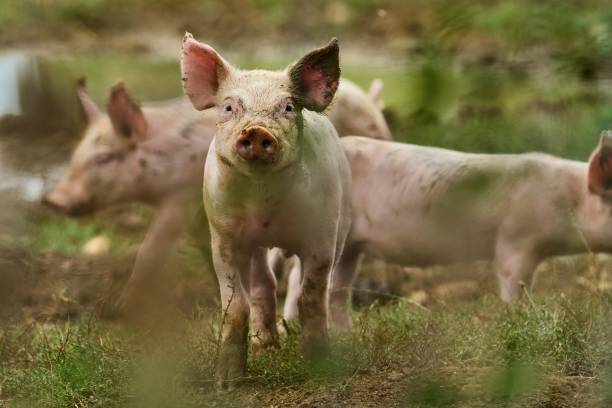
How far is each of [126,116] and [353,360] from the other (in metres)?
2.36

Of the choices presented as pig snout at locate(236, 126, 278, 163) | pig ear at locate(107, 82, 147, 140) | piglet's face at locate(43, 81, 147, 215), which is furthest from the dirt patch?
pig snout at locate(236, 126, 278, 163)

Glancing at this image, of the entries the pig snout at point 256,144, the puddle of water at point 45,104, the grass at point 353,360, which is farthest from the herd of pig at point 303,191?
the puddle of water at point 45,104

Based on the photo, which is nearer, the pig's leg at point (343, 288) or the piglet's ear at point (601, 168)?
the piglet's ear at point (601, 168)

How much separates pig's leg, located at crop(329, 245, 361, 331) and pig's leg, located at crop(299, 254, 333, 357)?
0.71m

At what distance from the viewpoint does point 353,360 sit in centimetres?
281

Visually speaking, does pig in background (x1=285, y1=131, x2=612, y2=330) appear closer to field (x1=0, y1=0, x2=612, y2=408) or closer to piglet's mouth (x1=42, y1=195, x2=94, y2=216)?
field (x1=0, y1=0, x2=612, y2=408)

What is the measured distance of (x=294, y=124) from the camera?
265cm

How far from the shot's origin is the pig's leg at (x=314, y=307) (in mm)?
2928

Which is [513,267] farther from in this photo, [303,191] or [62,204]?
[62,204]

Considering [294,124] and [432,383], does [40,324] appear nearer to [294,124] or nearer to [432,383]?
[294,124]

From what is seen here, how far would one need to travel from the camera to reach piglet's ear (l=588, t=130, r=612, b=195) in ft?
11.9

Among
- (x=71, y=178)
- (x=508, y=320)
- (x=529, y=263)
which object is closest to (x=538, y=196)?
(x=529, y=263)

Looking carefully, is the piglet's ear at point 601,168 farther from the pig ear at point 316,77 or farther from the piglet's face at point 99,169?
the piglet's face at point 99,169

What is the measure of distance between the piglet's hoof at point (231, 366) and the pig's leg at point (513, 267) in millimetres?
1658
